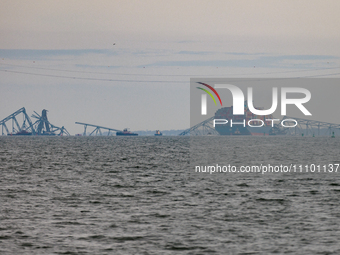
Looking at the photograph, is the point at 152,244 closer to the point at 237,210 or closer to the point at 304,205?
the point at 237,210

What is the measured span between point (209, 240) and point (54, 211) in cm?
1070

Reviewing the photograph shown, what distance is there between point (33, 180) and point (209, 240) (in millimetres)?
28174

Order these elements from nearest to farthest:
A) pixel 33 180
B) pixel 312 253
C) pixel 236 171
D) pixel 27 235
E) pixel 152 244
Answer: pixel 312 253
pixel 152 244
pixel 27 235
pixel 33 180
pixel 236 171

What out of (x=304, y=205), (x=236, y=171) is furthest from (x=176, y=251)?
(x=236, y=171)

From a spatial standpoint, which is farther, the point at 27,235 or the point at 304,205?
the point at 304,205

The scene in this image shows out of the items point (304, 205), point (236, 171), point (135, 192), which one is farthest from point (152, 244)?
point (236, 171)

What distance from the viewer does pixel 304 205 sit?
29.8 metres

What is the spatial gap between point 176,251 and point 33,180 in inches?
1139

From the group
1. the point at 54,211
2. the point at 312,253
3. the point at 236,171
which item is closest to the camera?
the point at 312,253

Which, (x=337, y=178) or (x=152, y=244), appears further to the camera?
(x=337, y=178)

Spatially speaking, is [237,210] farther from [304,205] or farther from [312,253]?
[312,253]

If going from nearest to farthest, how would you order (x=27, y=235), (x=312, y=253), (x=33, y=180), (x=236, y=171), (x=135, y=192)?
(x=312, y=253), (x=27, y=235), (x=135, y=192), (x=33, y=180), (x=236, y=171)

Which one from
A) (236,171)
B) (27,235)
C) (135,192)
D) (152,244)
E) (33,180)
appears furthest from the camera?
(236,171)

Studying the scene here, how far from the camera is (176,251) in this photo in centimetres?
1964
